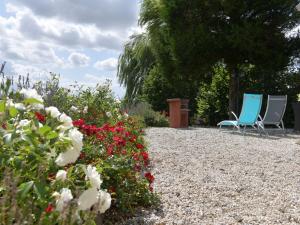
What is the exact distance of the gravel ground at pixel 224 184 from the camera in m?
3.54

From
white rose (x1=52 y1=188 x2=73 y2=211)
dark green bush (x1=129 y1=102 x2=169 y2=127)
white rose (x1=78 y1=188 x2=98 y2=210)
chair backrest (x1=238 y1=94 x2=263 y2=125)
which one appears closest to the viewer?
white rose (x1=52 y1=188 x2=73 y2=211)

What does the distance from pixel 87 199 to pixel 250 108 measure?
9.12 m

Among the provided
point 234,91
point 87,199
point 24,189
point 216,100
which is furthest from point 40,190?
→ point 216,100

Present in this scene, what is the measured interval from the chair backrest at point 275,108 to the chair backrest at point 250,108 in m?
0.54

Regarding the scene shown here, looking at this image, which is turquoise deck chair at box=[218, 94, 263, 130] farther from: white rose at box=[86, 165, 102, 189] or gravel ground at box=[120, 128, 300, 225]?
white rose at box=[86, 165, 102, 189]

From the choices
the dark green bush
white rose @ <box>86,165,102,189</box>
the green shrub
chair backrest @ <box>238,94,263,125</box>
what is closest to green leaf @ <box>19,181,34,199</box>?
white rose @ <box>86,165,102,189</box>

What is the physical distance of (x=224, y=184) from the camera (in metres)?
4.67

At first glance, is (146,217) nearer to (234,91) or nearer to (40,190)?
(40,190)

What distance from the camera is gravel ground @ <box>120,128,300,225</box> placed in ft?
11.6

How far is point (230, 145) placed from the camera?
8.02 m

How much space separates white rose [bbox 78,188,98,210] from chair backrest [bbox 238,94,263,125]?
900 centimetres

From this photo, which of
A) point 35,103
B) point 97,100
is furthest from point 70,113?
point 35,103

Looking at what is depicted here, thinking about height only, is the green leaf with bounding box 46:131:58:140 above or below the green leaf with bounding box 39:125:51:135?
below

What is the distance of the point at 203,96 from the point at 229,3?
340cm
